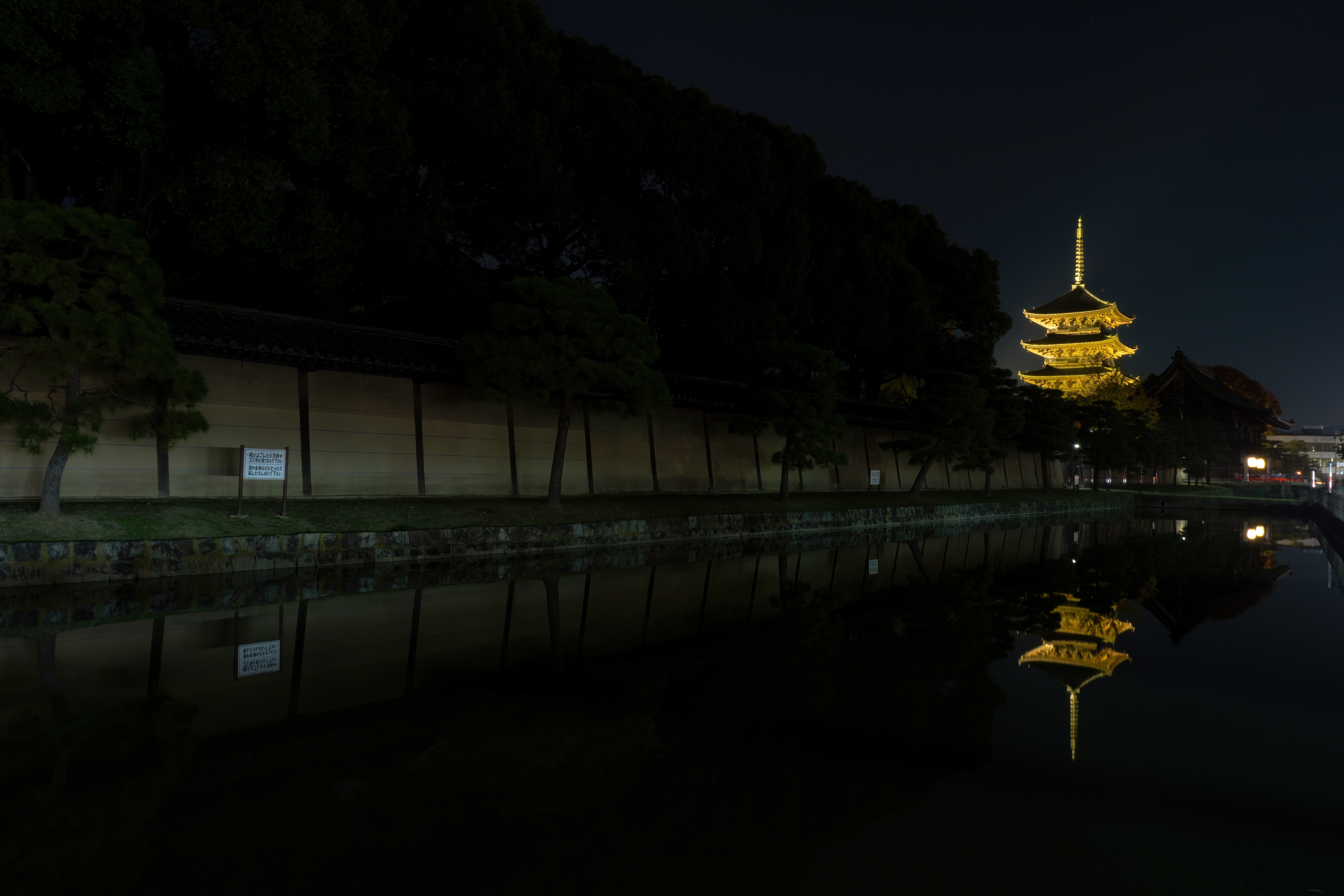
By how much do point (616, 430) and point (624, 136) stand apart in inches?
375

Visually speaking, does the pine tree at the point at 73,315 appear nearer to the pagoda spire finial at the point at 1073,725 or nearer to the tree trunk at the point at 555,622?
the tree trunk at the point at 555,622

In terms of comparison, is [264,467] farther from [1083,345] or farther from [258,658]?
[1083,345]

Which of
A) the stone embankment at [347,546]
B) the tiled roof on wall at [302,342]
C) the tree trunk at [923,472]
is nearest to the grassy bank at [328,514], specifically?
the stone embankment at [347,546]

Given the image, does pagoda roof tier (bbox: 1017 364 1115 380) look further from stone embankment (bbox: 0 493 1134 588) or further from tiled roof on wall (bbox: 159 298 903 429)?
tiled roof on wall (bbox: 159 298 903 429)

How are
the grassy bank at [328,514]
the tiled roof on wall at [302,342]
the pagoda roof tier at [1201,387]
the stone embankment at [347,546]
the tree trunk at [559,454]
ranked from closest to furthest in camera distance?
the stone embankment at [347,546]
the grassy bank at [328,514]
the tiled roof on wall at [302,342]
the tree trunk at [559,454]
the pagoda roof tier at [1201,387]

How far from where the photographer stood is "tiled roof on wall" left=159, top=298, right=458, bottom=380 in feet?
52.9

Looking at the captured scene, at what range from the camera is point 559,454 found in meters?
19.3

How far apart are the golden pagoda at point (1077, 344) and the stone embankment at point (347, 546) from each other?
49851 millimetres

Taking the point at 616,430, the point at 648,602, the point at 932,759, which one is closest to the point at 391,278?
the point at 616,430

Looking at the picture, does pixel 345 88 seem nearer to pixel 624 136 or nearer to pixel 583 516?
pixel 624 136

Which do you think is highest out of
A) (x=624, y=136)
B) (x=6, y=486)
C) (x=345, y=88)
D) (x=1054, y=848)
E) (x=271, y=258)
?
(x=624, y=136)

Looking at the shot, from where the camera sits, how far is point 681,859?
364 cm

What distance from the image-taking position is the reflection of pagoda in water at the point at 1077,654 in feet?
21.8

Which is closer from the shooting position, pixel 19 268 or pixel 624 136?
pixel 19 268
